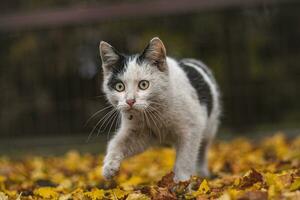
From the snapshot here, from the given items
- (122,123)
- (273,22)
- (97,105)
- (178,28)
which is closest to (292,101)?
(273,22)

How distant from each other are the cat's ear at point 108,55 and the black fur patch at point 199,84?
2.55ft

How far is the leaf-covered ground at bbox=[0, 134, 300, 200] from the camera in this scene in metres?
3.81

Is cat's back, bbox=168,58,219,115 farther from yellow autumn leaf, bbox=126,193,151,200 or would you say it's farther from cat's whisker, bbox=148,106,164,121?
yellow autumn leaf, bbox=126,193,151,200

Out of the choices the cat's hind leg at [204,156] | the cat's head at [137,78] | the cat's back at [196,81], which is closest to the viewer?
the cat's head at [137,78]

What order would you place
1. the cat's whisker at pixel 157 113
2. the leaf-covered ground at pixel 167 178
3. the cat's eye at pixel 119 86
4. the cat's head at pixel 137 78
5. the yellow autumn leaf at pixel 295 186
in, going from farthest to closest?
the cat's whisker at pixel 157 113, the cat's eye at pixel 119 86, the cat's head at pixel 137 78, the leaf-covered ground at pixel 167 178, the yellow autumn leaf at pixel 295 186

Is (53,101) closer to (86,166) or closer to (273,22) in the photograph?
(86,166)

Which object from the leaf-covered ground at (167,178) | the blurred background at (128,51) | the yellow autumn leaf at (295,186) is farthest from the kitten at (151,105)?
the blurred background at (128,51)

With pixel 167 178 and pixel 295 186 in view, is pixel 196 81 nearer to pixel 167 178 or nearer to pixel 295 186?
pixel 167 178

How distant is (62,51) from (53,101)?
33.3 inches

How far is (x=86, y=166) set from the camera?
7.48m

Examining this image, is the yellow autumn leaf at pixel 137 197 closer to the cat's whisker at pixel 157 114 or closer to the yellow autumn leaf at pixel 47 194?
the yellow autumn leaf at pixel 47 194

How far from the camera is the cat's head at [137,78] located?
4.38 m

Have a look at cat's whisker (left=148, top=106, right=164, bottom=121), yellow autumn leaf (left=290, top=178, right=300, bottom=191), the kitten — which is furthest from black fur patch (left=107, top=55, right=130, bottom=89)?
yellow autumn leaf (left=290, top=178, right=300, bottom=191)

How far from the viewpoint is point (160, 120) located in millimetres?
4734
